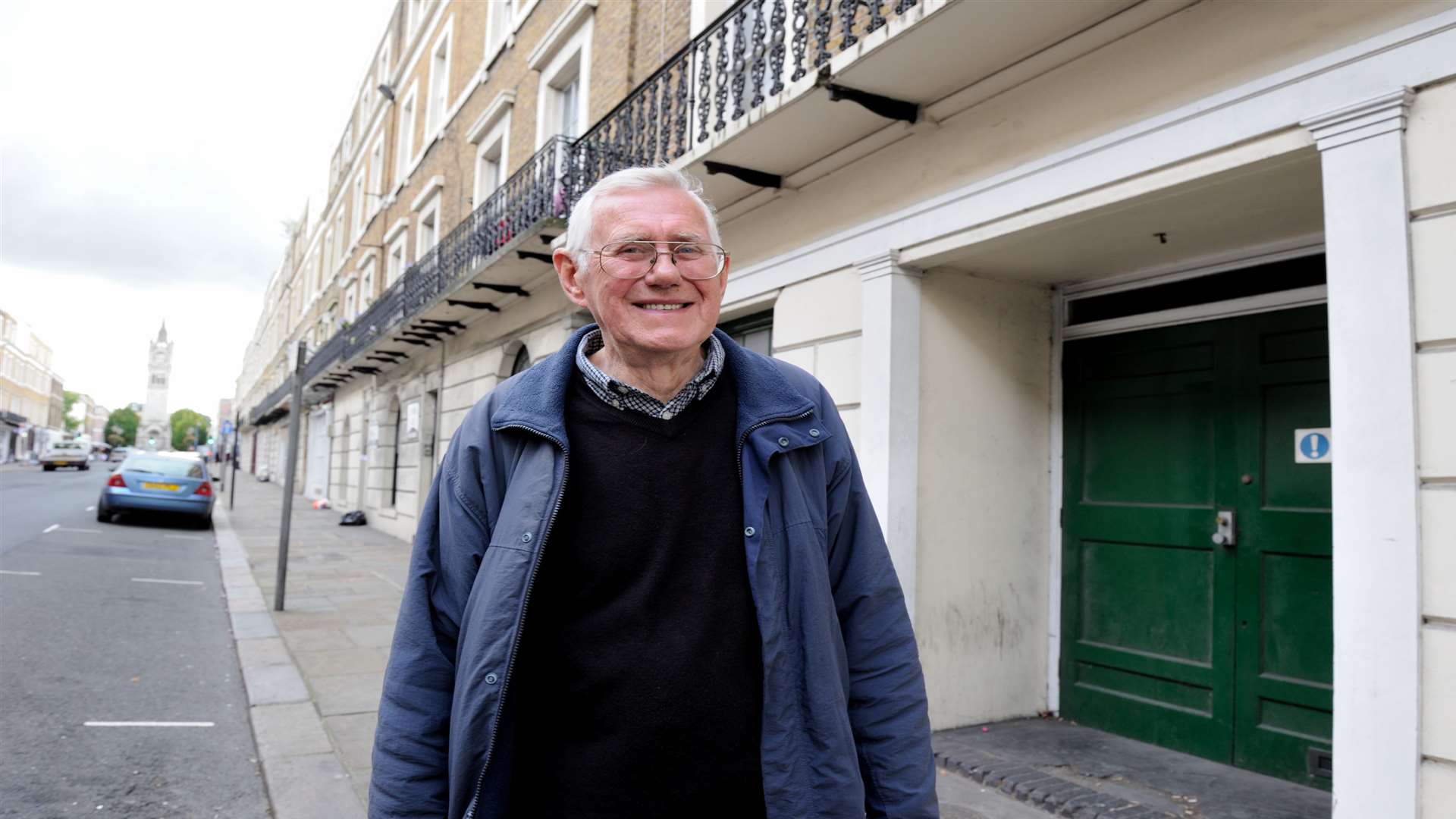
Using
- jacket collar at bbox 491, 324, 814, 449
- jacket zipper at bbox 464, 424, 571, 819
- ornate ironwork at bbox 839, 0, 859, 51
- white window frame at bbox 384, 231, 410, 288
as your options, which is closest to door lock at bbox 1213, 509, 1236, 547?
ornate ironwork at bbox 839, 0, 859, 51

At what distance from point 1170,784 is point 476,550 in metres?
4.12

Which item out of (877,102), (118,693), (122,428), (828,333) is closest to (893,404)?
(828,333)

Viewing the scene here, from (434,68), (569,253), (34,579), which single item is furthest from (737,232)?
(434,68)

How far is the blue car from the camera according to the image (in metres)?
16.5

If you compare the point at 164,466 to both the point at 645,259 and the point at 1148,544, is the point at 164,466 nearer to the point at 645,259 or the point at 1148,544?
the point at 1148,544

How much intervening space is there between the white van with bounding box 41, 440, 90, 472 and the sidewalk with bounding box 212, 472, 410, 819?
45504 mm

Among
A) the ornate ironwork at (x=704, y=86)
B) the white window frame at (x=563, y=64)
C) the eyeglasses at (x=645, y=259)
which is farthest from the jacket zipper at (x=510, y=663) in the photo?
the white window frame at (x=563, y=64)

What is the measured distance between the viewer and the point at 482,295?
42.7 feet

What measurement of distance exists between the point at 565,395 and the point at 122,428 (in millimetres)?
198827

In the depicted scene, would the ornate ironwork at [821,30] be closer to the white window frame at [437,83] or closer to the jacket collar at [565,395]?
the jacket collar at [565,395]

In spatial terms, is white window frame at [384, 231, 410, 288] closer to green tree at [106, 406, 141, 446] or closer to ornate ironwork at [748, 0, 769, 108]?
ornate ironwork at [748, 0, 769, 108]

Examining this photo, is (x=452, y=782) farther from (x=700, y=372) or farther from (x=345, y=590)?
(x=345, y=590)

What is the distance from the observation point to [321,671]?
6.51m

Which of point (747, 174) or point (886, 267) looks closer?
point (886, 267)
